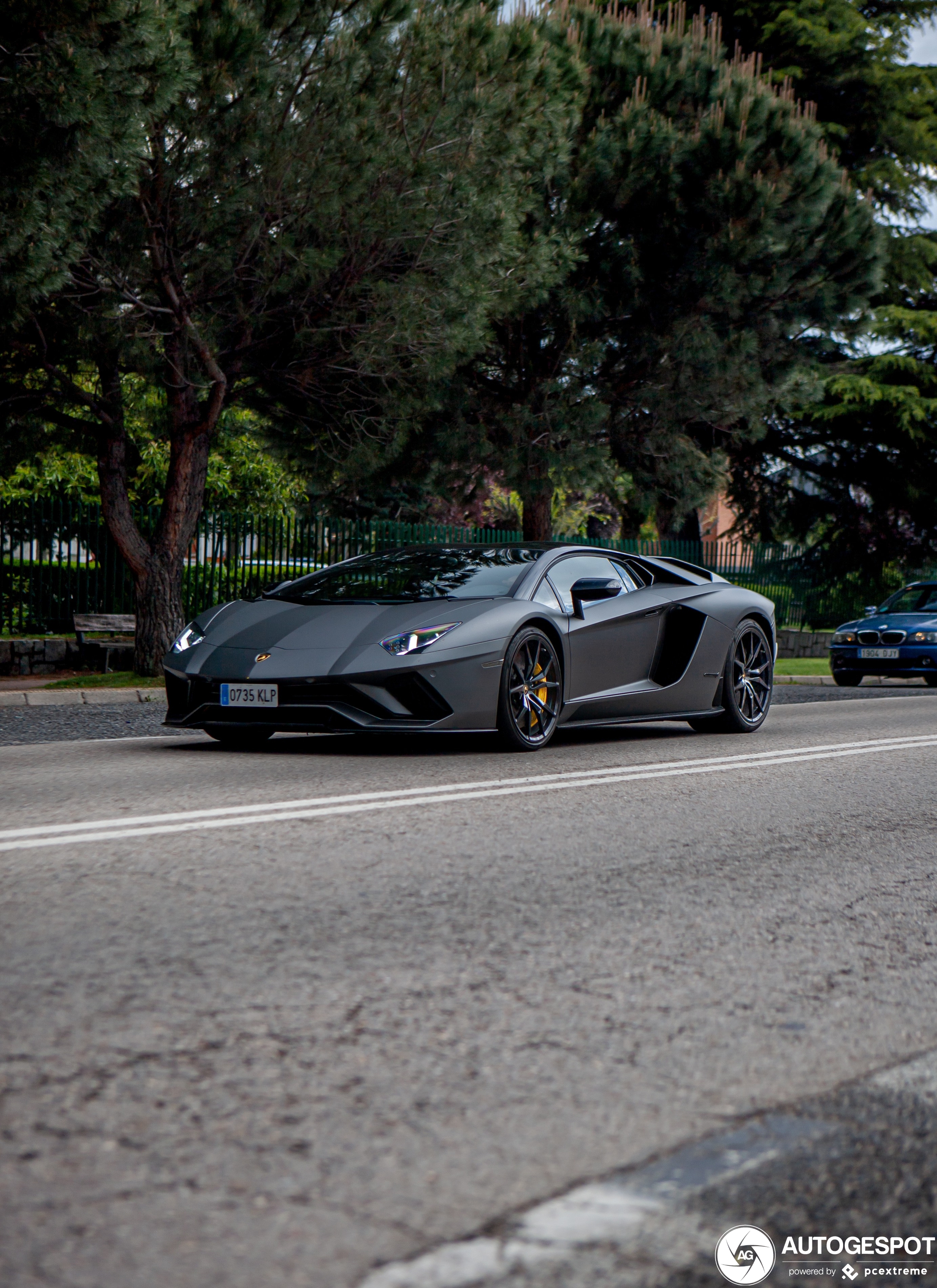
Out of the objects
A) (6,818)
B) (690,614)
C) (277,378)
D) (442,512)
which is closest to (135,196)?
(277,378)

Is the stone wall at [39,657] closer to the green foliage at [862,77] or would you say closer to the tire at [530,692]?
the tire at [530,692]

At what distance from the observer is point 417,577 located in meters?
9.13

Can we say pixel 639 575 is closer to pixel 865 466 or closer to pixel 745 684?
pixel 745 684

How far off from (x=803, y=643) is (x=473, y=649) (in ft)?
72.4

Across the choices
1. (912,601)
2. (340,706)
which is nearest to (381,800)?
(340,706)

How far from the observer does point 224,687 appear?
8047 mm

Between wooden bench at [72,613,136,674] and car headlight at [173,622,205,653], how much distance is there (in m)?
8.13

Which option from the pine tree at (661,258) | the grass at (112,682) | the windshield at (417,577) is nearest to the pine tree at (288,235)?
the grass at (112,682)

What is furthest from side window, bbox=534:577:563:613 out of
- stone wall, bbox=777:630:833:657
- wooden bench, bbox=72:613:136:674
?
stone wall, bbox=777:630:833:657

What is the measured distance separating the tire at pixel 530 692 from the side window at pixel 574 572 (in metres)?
0.53

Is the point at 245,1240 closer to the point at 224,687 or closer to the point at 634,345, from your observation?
the point at 224,687

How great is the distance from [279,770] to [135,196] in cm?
798

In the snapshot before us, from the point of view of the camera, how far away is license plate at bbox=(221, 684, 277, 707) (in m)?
7.93

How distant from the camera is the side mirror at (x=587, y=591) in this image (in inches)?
364
